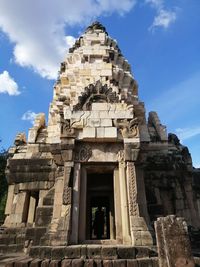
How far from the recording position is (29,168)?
32.4 ft

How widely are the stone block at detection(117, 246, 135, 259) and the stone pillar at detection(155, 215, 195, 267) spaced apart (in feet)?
4.34

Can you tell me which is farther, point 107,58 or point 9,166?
point 107,58

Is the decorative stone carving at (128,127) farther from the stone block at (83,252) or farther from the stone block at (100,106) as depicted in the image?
the stone block at (83,252)

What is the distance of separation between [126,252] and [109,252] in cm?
44

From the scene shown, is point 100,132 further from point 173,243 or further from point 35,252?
point 173,243

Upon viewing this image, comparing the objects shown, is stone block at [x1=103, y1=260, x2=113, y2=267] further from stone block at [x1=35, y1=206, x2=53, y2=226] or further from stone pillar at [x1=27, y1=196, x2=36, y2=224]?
stone pillar at [x1=27, y1=196, x2=36, y2=224]

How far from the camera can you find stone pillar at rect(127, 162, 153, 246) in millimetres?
6457

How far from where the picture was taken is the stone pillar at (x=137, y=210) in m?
6.46

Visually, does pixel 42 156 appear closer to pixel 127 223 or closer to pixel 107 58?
pixel 127 223

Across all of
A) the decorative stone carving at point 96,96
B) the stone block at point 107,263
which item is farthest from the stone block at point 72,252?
the decorative stone carving at point 96,96

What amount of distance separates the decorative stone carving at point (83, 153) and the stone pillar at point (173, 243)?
3657 millimetres

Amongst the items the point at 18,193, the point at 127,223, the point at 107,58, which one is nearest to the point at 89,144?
the point at 127,223

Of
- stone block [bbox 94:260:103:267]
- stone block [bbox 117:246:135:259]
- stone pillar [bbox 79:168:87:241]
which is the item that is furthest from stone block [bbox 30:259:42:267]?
stone block [bbox 117:246:135:259]

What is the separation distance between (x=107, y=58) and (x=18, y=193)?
8.97m
